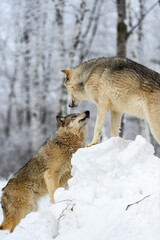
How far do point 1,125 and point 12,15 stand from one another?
43.5ft

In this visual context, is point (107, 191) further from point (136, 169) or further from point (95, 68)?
point (95, 68)

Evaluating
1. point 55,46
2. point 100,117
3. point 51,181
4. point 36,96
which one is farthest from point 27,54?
point 51,181

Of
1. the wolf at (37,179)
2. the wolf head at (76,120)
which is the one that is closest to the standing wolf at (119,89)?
the wolf head at (76,120)

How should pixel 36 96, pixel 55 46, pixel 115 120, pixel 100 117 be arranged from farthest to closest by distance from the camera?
pixel 55 46, pixel 36 96, pixel 115 120, pixel 100 117

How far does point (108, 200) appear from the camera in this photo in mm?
3768

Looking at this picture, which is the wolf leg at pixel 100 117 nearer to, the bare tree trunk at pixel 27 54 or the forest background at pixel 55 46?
the forest background at pixel 55 46

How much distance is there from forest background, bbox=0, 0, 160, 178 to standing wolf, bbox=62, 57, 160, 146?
672cm

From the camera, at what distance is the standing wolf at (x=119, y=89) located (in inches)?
207

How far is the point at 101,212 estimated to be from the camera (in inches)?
143

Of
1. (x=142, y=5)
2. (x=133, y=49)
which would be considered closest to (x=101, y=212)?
(x=133, y=49)

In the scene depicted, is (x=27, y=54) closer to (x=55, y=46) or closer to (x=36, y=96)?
(x=55, y=46)

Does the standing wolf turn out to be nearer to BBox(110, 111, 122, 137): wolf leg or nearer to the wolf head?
BBox(110, 111, 122, 137): wolf leg

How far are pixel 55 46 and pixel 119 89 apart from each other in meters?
15.3

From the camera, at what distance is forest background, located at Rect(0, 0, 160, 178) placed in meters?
15.2
